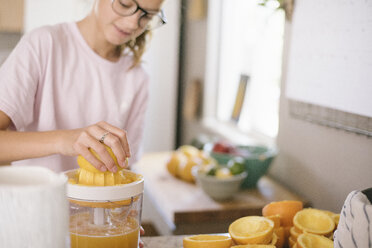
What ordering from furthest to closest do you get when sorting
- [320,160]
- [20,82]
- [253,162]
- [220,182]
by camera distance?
[253,162], [220,182], [320,160], [20,82]

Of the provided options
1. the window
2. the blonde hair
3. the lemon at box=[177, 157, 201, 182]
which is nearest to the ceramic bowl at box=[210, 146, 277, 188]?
the lemon at box=[177, 157, 201, 182]

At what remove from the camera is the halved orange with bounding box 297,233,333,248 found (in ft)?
2.68

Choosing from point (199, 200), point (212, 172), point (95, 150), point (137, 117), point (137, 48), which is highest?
point (137, 48)

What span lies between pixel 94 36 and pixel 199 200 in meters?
0.73

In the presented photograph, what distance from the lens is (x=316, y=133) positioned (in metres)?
1.44

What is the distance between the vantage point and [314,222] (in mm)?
921

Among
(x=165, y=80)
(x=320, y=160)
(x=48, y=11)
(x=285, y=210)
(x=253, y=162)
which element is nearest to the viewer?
(x=285, y=210)

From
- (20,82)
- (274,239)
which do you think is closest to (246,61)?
(20,82)

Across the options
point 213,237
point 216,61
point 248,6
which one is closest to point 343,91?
point 213,237

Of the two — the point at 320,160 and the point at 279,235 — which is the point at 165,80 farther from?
the point at 279,235

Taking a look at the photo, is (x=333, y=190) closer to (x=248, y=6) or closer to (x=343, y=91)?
(x=343, y=91)

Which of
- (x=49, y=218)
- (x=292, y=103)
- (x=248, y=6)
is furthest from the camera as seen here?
(x=248, y=6)

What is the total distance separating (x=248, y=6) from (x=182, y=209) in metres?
1.47

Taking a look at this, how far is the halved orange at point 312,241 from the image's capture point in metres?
0.82
